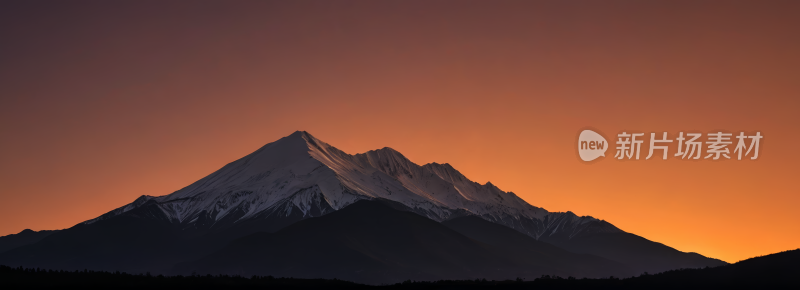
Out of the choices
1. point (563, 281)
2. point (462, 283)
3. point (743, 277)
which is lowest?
point (462, 283)

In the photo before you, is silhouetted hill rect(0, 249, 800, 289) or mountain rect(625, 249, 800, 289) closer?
mountain rect(625, 249, 800, 289)

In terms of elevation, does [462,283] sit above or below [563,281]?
below

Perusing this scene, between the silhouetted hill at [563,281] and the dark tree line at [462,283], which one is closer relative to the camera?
the dark tree line at [462,283]

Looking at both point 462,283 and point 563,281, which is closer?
point 563,281

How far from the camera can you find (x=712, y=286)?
123125 millimetres

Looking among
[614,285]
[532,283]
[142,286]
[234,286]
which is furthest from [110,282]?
[614,285]

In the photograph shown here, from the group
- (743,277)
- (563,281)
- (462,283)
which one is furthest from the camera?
(462,283)

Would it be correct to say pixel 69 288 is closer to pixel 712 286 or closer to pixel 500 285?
pixel 500 285

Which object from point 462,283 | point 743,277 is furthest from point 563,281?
point 743,277

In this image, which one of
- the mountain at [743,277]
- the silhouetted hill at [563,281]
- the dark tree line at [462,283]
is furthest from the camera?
the silhouetted hill at [563,281]

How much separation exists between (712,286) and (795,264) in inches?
502

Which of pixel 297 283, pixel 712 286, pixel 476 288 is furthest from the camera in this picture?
pixel 297 283

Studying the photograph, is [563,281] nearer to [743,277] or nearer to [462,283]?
[462,283]

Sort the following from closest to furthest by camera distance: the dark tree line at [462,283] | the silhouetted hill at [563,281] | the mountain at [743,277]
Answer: the mountain at [743,277], the dark tree line at [462,283], the silhouetted hill at [563,281]
